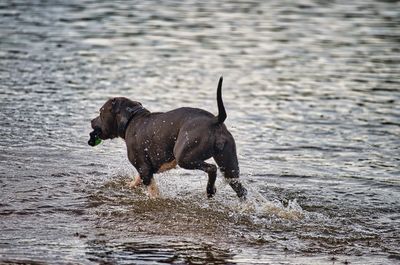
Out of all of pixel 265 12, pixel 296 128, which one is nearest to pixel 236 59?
pixel 296 128

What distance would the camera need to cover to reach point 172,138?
10.1 m

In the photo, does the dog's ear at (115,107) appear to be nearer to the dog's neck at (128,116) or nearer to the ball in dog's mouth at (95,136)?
the dog's neck at (128,116)

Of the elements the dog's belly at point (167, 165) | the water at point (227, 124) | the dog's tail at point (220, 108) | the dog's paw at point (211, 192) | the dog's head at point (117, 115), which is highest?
the dog's tail at point (220, 108)

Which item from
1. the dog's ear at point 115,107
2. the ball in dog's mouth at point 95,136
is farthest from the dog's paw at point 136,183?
the dog's ear at point 115,107

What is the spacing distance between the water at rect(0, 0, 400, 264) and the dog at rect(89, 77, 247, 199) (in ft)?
1.30

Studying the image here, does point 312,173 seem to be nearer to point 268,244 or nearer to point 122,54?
point 268,244

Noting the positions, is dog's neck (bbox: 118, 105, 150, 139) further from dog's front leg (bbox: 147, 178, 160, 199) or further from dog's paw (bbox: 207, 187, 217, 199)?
dog's paw (bbox: 207, 187, 217, 199)

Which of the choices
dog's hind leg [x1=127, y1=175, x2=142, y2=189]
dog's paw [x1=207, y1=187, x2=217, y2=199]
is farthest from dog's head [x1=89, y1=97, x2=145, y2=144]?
dog's paw [x1=207, y1=187, x2=217, y2=199]

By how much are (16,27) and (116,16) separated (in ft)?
11.6

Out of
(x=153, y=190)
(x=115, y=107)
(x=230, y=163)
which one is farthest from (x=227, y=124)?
(x=230, y=163)

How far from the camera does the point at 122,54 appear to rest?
20.7 meters

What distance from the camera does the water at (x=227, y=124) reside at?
29.3ft

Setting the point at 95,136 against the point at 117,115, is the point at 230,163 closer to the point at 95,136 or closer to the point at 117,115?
the point at 117,115

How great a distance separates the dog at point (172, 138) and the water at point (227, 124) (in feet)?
1.30
